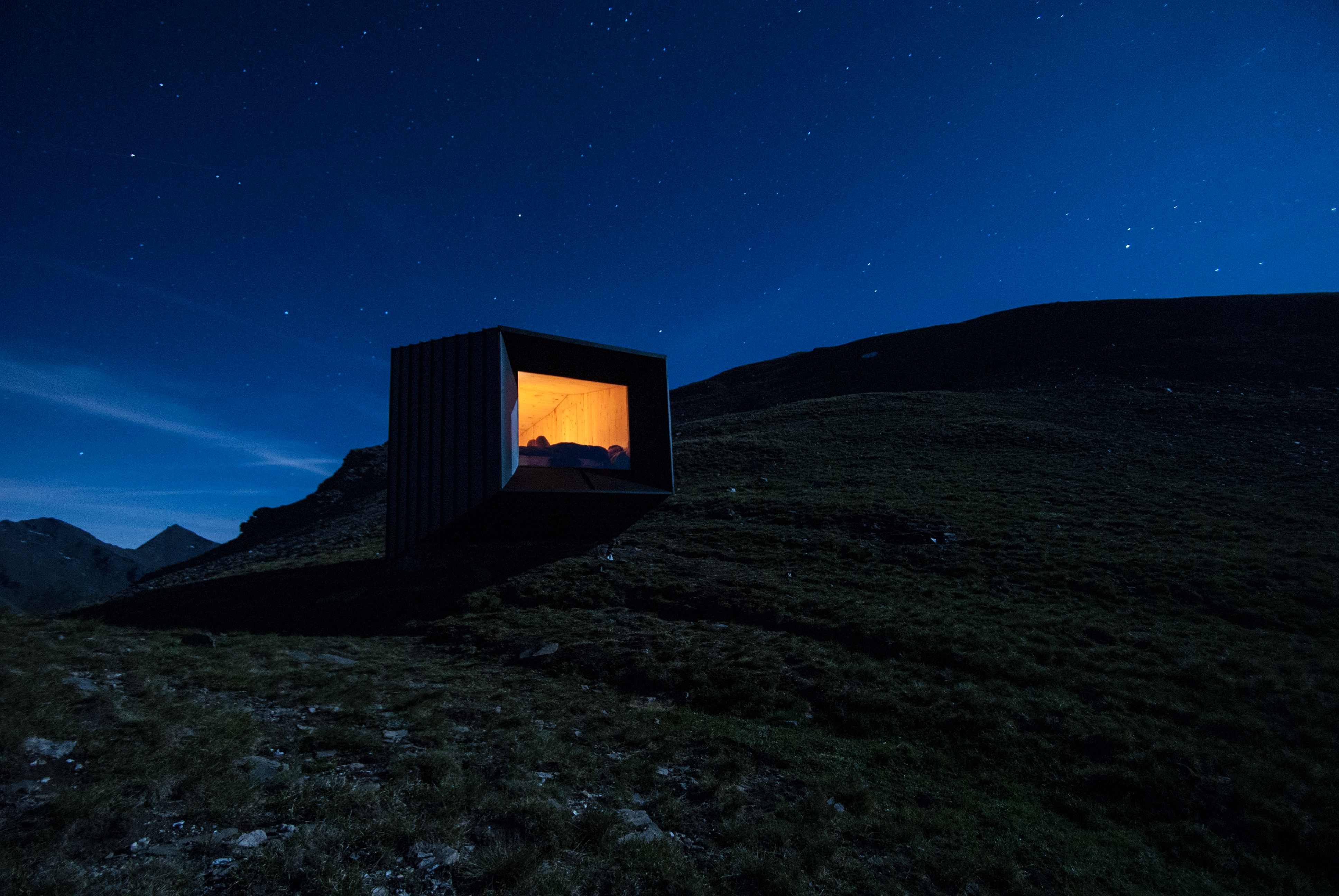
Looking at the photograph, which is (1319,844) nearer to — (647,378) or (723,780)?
(723,780)

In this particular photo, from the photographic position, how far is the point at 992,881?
5.34 metres

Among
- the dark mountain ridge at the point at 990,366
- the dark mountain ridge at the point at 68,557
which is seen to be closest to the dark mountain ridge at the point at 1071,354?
the dark mountain ridge at the point at 990,366

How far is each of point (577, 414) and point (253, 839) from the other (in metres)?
14.3

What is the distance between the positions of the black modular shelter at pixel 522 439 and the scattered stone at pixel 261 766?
8.69 metres

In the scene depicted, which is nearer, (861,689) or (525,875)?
(525,875)

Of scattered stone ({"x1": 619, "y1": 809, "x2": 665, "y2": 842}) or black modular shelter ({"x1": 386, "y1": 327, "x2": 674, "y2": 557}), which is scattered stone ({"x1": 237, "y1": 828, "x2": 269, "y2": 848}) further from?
black modular shelter ({"x1": 386, "y1": 327, "x2": 674, "y2": 557})

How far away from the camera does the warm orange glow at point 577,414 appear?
1764cm

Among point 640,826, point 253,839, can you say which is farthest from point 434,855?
point 640,826

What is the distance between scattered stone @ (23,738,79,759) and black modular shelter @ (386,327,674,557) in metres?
9.12

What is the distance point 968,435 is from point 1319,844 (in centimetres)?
3222

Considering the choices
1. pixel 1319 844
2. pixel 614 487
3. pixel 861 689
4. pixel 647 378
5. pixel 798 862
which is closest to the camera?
pixel 798 862

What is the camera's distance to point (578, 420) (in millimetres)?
18156

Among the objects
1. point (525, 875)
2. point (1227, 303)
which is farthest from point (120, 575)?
point (1227, 303)

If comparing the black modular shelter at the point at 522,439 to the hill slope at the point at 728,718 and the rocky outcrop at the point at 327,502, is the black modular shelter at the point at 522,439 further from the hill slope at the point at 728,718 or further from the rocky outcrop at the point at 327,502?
the rocky outcrop at the point at 327,502
